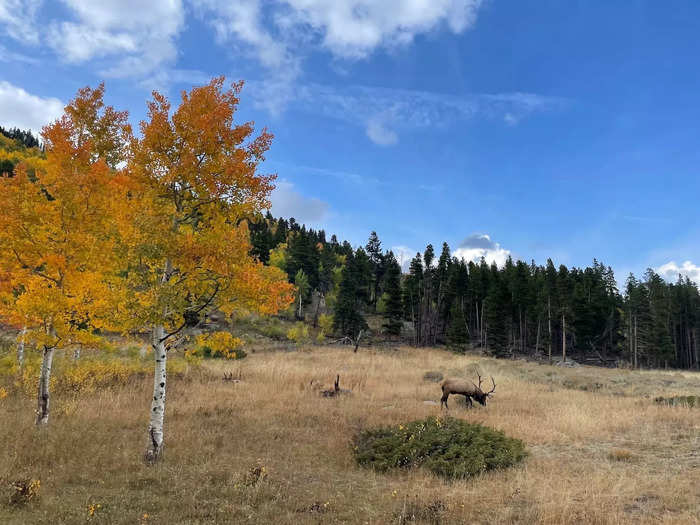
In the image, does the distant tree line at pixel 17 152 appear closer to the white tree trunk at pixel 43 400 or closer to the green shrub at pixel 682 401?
the white tree trunk at pixel 43 400

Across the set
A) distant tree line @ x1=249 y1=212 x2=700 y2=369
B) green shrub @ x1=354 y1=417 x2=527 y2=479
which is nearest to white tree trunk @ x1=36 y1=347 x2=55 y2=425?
green shrub @ x1=354 y1=417 x2=527 y2=479

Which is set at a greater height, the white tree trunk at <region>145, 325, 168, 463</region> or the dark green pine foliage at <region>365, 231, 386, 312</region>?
the dark green pine foliage at <region>365, 231, 386, 312</region>

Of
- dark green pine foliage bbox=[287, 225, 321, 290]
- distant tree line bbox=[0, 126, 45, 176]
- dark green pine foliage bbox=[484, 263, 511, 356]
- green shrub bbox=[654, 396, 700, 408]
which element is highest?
distant tree line bbox=[0, 126, 45, 176]

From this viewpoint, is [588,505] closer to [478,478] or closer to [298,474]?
[478,478]

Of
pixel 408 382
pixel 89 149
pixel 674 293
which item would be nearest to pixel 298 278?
pixel 408 382

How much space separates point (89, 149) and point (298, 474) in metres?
11.4

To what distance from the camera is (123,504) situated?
7.02 metres

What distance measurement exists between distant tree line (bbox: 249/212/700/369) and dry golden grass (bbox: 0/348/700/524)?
1737 inches

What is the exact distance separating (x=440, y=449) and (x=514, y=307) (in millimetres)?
Result: 63558

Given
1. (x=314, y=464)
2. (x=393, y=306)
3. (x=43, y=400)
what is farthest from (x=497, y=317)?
(x=43, y=400)

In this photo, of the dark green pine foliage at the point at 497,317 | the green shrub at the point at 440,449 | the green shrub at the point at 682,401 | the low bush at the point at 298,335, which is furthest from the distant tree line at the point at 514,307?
the green shrub at the point at 440,449

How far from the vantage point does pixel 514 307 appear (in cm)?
6862

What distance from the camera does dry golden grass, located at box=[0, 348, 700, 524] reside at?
6.90 meters

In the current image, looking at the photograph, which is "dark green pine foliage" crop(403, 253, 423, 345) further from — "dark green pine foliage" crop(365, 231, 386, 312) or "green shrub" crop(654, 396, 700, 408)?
"green shrub" crop(654, 396, 700, 408)
